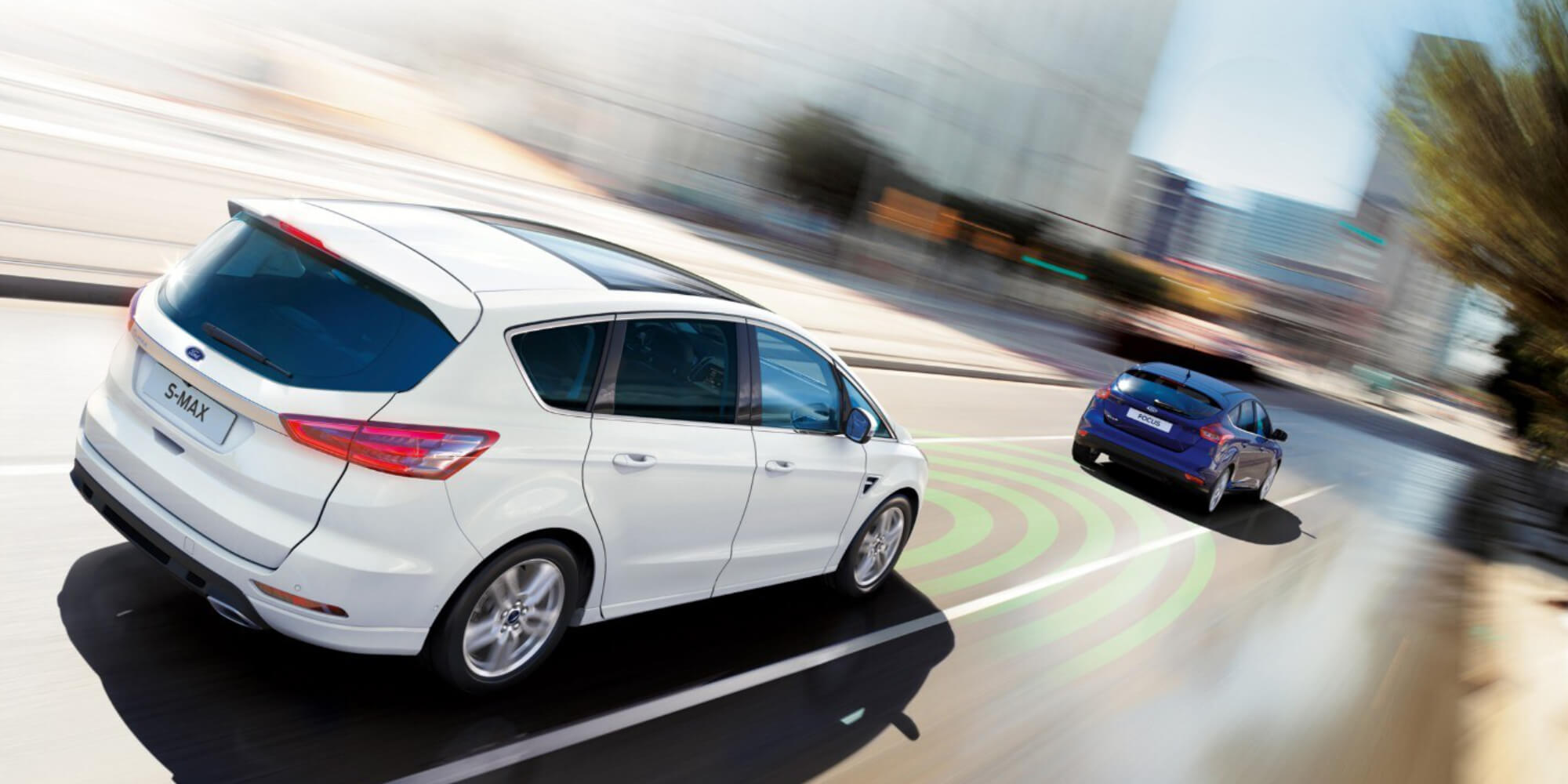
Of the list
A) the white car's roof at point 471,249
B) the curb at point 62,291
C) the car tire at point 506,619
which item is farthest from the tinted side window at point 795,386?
the curb at point 62,291

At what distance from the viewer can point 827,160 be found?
112 feet

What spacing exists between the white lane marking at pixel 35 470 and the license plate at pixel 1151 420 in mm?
9528

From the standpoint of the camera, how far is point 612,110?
3041 cm

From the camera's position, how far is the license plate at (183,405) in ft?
11.0

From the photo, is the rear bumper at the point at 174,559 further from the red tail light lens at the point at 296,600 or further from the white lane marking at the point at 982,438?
the white lane marking at the point at 982,438

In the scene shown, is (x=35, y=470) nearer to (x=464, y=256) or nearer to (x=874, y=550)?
(x=464, y=256)

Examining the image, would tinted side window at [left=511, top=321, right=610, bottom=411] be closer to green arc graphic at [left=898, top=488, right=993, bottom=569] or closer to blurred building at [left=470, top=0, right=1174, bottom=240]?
green arc graphic at [left=898, top=488, right=993, bottom=569]

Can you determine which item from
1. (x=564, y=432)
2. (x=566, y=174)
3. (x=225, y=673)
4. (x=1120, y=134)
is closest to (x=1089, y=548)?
(x=564, y=432)

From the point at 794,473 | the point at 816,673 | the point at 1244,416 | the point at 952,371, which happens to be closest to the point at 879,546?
the point at 816,673

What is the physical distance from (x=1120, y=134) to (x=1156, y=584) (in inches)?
1639

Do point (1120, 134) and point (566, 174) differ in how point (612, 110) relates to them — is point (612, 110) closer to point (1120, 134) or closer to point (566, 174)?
point (566, 174)

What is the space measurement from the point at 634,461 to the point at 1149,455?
8533 mm

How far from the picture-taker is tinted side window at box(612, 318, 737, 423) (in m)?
4.00

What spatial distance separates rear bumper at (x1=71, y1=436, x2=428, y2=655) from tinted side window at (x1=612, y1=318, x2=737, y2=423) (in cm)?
111
